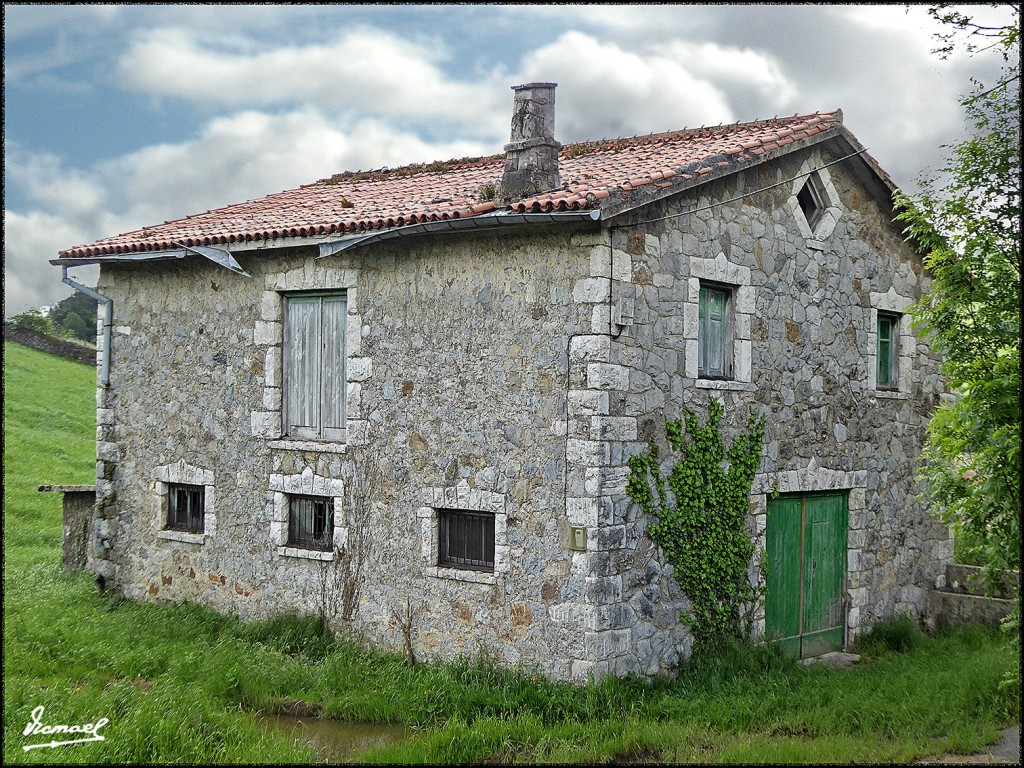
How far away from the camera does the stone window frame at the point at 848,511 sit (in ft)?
32.2

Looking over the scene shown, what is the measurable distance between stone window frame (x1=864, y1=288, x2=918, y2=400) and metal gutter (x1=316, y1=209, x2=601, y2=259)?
4.88 m

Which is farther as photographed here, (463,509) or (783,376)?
(783,376)

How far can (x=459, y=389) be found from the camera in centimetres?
929

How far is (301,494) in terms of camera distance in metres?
10.4

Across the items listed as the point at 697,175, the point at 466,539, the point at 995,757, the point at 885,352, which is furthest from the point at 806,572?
the point at 697,175

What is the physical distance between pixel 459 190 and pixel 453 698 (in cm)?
539

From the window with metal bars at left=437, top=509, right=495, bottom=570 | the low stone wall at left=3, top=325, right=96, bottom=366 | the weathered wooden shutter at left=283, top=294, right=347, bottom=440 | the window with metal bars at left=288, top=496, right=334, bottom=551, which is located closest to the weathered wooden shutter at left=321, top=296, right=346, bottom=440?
the weathered wooden shutter at left=283, top=294, right=347, bottom=440

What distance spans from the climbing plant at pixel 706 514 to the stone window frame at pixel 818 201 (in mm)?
2543

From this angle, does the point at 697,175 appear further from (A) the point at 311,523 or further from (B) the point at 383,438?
(A) the point at 311,523

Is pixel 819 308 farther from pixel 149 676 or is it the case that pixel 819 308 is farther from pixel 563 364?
pixel 149 676

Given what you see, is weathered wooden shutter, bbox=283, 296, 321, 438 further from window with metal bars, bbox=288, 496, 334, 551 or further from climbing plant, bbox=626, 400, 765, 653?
climbing plant, bbox=626, 400, 765, 653

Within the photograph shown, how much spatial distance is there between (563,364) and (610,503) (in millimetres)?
1281

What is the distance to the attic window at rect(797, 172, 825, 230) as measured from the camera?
35.6 ft

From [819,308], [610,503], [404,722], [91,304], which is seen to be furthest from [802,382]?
[91,304]
